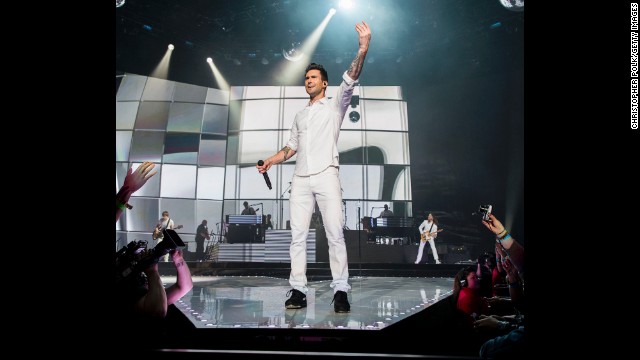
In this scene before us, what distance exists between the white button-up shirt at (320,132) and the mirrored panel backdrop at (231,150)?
270 inches

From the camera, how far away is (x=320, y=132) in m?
3.87

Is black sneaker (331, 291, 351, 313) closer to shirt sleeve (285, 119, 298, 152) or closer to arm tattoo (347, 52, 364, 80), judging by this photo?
shirt sleeve (285, 119, 298, 152)

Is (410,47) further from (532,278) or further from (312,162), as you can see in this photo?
(532,278)

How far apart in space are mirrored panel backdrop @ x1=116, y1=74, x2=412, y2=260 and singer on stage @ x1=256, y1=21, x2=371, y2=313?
6870mm

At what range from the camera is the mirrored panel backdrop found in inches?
432

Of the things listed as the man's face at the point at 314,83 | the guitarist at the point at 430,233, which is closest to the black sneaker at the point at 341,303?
the man's face at the point at 314,83

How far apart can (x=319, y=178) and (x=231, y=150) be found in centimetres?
778

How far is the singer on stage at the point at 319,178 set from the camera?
3.74 metres

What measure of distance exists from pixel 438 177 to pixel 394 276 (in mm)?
3592

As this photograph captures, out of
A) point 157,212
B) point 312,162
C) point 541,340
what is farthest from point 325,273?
point 157,212

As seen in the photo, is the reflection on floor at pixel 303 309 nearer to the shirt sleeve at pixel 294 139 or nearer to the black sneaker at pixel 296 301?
the black sneaker at pixel 296 301

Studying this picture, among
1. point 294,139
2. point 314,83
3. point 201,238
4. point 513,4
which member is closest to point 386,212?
point 201,238

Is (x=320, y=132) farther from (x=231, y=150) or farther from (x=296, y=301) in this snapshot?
(x=231, y=150)

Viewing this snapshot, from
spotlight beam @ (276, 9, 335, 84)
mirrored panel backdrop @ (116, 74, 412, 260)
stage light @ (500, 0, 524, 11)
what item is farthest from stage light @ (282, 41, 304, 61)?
stage light @ (500, 0, 524, 11)
